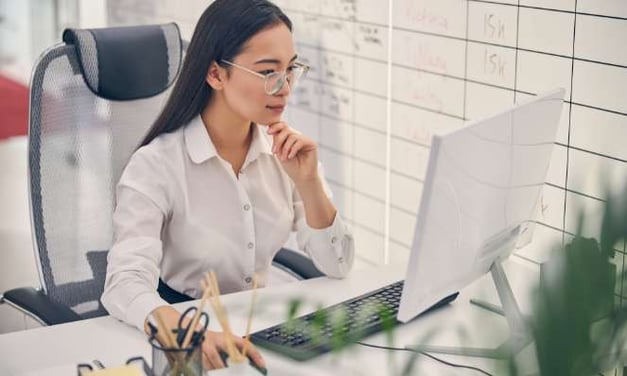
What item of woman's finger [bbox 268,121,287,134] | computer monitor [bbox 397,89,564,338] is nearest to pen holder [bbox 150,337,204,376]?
computer monitor [bbox 397,89,564,338]

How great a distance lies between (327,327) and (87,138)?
2.37 feet

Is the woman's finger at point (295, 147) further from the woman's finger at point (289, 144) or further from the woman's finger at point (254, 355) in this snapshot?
the woman's finger at point (254, 355)

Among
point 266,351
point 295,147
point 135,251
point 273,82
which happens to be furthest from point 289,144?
point 266,351

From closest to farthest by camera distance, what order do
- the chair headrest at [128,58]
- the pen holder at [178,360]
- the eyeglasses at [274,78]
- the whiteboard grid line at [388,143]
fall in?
1. the pen holder at [178,360]
2. the eyeglasses at [274,78]
3. the chair headrest at [128,58]
4. the whiteboard grid line at [388,143]

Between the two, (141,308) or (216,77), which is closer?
(141,308)

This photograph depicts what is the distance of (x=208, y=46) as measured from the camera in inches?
76.5

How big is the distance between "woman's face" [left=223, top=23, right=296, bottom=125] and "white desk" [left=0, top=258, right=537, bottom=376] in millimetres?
350

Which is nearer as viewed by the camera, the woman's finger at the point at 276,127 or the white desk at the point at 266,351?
the white desk at the point at 266,351

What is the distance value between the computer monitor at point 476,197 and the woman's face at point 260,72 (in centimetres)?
55

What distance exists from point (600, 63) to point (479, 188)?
2.22ft

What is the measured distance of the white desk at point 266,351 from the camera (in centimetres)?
155

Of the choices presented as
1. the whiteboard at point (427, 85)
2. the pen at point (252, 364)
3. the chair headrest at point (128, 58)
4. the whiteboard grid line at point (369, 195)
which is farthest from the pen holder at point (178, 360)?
the whiteboard grid line at point (369, 195)

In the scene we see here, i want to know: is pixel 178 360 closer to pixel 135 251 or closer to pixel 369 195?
pixel 135 251

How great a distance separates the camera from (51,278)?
2.02m
